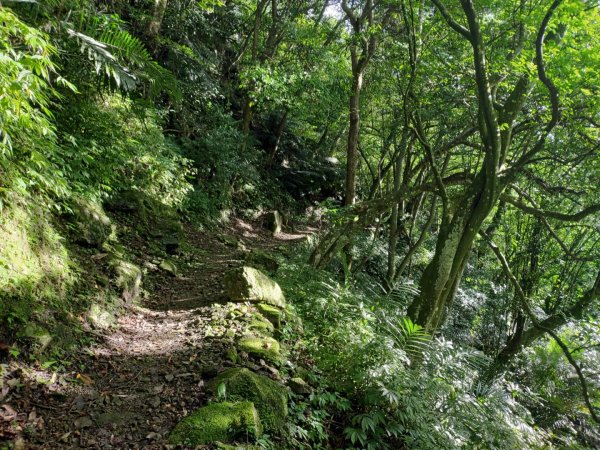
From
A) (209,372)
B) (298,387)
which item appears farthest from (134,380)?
(298,387)

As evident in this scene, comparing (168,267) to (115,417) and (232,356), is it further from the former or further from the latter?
(115,417)

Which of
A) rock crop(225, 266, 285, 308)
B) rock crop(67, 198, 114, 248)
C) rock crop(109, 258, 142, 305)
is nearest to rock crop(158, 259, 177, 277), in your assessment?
rock crop(109, 258, 142, 305)

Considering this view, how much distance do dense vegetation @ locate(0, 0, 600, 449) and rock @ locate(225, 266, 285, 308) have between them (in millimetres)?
545

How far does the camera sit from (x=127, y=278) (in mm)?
5082

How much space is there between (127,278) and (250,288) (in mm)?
1680

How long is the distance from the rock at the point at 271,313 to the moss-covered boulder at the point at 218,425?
1.82 m

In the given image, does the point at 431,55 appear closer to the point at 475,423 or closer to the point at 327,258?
the point at 327,258

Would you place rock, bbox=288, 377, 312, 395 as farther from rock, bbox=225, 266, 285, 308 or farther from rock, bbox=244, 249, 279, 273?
rock, bbox=244, 249, 279, 273

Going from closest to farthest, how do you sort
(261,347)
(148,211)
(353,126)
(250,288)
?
(261,347) → (250,288) → (148,211) → (353,126)

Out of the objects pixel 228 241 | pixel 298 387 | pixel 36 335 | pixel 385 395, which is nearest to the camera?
pixel 36 335

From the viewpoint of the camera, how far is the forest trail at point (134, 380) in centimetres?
272

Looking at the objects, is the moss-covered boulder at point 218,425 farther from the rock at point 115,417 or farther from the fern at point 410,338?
the fern at point 410,338

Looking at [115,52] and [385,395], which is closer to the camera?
[385,395]

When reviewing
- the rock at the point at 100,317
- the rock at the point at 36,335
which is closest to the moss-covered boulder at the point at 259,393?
the rock at the point at 36,335
